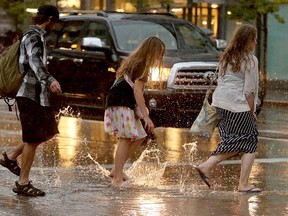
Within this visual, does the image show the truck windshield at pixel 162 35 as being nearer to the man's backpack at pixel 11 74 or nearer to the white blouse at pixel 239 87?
the white blouse at pixel 239 87

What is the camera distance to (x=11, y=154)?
10.9 metres

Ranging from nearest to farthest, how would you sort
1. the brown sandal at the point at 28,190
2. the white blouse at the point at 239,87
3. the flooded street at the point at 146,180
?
1. the flooded street at the point at 146,180
2. the brown sandal at the point at 28,190
3. the white blouse at the point at 239,87

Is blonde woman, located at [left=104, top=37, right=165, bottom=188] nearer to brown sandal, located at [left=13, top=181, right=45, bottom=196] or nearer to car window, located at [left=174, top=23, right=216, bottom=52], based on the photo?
brown sandal, located at [left=13, top=181, right=45, bottom=196]

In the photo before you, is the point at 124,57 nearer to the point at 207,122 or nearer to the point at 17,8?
the point at 207,122

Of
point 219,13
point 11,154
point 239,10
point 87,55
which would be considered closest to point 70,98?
point 87,55

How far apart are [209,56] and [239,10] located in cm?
1202

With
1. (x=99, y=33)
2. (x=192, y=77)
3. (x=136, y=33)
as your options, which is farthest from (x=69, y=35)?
(x=192, y=77)

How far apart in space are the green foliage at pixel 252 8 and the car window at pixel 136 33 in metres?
9.66

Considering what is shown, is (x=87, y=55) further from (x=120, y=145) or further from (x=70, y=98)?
(x=120, y=145)

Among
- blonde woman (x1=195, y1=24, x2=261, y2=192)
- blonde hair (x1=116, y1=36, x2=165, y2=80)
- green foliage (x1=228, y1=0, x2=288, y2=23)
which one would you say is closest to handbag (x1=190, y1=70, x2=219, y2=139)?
blonde woman (x1=195, y1=24, x2=261, y2=192)

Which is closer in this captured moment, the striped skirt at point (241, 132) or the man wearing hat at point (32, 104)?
the man wearing hat at point (32, 104)

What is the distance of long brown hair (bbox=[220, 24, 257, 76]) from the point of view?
34.5 feet

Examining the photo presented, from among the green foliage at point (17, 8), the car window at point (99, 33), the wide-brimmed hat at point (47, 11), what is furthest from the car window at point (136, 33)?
the green foliage at point (17, 8)

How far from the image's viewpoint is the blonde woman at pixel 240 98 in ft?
34.4
